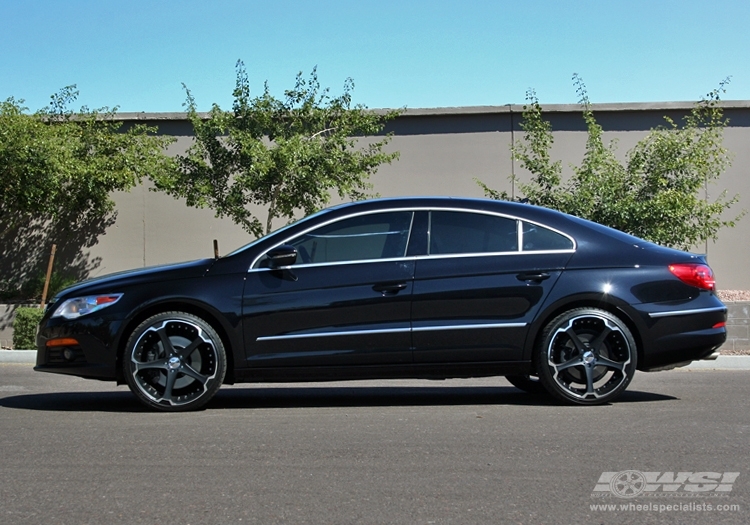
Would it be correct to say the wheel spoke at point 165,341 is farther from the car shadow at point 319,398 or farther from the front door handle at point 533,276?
the front door handle at point 533,276

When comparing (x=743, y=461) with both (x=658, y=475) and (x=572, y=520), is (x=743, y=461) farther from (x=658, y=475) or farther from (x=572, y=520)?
(x=572, y=520)

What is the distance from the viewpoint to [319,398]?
763 cm

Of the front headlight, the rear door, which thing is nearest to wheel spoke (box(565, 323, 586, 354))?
the rear door

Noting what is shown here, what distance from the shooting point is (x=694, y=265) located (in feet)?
23.0

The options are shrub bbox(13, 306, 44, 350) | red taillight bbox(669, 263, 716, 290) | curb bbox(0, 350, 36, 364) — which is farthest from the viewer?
shrub bbox(13, 306, 44, 350)

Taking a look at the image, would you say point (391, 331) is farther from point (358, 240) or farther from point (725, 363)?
point (725, 363)

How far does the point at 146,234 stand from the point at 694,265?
13990mm

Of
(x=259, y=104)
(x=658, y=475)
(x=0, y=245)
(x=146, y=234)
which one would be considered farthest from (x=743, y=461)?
(x=0, y=245)

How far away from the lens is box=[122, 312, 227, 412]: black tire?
22.0 ft

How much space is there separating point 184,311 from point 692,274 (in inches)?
149

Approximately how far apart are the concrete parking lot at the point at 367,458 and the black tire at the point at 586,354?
142 millimetres

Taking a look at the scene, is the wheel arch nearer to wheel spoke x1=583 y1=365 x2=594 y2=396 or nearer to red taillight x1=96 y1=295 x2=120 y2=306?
red taillight x1=96 y1=295 x2=120 y2=306

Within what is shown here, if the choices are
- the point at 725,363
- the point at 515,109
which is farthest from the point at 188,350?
the point at 515,109

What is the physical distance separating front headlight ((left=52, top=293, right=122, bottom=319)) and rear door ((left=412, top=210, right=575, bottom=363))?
2.23 m
